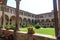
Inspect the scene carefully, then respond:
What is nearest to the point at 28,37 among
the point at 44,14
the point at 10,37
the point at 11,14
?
the point at 10,37

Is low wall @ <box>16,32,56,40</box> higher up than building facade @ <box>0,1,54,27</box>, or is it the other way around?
building facade @ <box>0,1,54,27</box>

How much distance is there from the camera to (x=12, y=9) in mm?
36938

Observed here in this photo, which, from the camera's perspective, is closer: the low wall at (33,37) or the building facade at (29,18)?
the low wall at (33,37)

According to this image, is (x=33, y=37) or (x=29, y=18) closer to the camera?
(x=33, y=37)

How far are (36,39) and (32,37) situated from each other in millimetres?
379

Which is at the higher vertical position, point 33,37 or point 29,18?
point 29,18

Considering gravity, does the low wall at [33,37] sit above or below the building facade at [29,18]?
below

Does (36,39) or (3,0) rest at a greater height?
(3,0)

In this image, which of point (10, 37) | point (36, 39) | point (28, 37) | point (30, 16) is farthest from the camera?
point (30, 16)

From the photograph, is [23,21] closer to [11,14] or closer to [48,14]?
[11,14]

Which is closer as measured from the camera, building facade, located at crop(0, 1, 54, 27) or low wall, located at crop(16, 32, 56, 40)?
low wall, located at crop(16, 32, 56, 40)

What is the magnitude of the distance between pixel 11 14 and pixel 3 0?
2475 cm

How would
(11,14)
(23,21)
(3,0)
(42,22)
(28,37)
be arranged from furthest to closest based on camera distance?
(42,22) < (23,21) < (11,14) < (3,0) < (28,37)

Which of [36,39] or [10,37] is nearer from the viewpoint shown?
[36,39]
